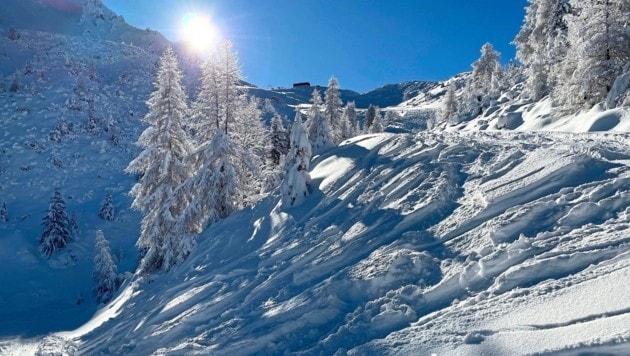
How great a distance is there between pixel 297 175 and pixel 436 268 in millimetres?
8993

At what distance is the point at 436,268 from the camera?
7188 millimetres

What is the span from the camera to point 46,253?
118 feet

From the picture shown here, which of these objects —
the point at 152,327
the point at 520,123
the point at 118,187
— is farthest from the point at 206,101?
the point at 118,187

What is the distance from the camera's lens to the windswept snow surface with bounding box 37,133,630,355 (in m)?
5.24

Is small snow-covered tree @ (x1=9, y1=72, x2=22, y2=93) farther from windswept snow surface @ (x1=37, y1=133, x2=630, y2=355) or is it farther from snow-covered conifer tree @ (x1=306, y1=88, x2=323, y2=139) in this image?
windswept snow surface @ (x1=37, y1=133, x2=630, y2=355)

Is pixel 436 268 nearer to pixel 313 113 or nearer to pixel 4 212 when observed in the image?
pixel 313 113

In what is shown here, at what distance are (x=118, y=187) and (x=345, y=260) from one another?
142 feet

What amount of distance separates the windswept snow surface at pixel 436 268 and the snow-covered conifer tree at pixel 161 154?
877cm

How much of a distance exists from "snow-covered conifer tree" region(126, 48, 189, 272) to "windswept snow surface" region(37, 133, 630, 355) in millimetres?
8770

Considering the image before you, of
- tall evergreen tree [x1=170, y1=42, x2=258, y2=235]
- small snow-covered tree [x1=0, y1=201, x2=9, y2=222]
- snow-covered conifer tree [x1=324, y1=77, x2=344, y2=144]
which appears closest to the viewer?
tall evergreen tree [x1=170, y1=42, x2=258, y2=235]

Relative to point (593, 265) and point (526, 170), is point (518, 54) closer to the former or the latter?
point (526, 170)

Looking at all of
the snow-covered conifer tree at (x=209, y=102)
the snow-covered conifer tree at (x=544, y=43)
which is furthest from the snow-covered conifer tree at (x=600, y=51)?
the snow-covered conifer tree at (x=209, y=102)

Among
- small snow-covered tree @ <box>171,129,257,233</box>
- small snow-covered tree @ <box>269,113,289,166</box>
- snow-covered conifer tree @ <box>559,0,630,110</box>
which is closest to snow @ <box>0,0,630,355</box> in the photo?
small snow-covered tree @ <box>171,129,257,233</box>

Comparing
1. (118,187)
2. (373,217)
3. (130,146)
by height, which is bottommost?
(373,217)
